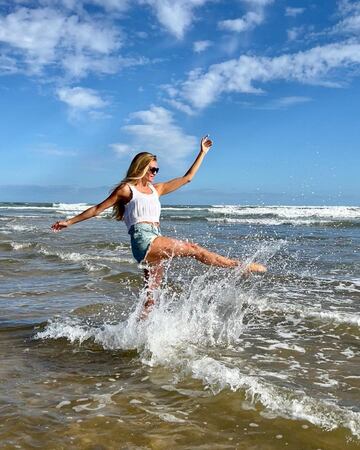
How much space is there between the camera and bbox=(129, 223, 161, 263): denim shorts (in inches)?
245

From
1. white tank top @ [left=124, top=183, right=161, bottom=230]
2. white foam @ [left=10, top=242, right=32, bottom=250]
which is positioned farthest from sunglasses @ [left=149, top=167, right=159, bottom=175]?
white foam @ [left=10, top=242, right=32, bottom=250]

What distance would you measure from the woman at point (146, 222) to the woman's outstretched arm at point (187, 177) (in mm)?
285

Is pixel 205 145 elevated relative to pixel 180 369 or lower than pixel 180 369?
elevated

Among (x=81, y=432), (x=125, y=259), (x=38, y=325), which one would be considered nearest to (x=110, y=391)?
(x=81, y=432)

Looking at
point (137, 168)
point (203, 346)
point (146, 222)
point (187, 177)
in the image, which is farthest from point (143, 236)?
point (203, 346)

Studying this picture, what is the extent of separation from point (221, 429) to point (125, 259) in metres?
11.0

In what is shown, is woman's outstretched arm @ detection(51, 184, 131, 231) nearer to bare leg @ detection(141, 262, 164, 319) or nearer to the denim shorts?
the denim shorts

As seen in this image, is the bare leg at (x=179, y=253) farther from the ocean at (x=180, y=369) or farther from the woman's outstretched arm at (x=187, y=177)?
the woman's outstretched arm at (x=187, y=177)

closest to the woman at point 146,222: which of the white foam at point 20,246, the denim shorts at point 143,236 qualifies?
the denim shorts at point 143,236

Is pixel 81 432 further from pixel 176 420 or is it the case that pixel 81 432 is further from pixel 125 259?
pixel 125 259

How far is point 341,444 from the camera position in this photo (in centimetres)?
353

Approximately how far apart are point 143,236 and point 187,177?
116cm

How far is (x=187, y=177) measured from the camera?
6.89 meters

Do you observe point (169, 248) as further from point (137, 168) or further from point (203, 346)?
point (203, 346)
